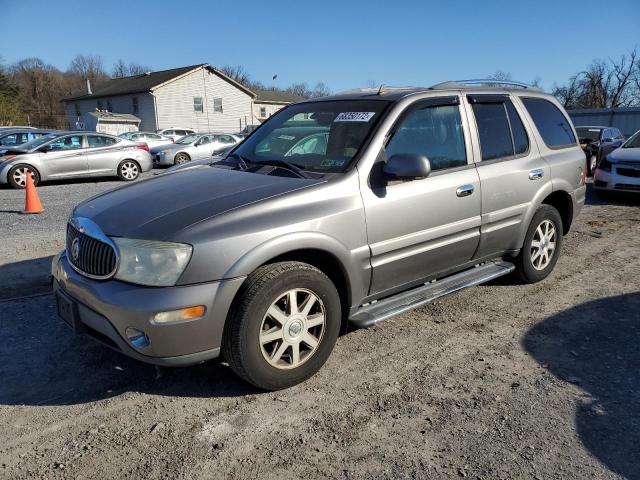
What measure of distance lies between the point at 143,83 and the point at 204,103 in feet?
19.3

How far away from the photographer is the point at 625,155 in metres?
10.1

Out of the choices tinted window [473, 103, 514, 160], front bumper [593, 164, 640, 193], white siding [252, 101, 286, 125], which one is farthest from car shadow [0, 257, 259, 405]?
white siding [252, 101, 286, 125]

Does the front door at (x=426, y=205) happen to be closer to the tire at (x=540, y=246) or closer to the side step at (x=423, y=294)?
the side step at (x=423, y=294)

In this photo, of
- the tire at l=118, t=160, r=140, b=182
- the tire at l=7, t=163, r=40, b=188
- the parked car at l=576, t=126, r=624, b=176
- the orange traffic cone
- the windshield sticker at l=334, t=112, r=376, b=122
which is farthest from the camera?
the tire at l=118, t=160, r=140, b=182

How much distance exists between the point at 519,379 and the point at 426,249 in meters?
1.12

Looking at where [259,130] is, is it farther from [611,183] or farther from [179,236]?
[611,183]

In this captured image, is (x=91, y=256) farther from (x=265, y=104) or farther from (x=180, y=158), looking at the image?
(x=265, y=104)

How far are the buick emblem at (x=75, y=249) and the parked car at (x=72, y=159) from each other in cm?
1099

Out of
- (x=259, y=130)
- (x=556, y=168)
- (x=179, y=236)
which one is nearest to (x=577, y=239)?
(x=556, y=168)

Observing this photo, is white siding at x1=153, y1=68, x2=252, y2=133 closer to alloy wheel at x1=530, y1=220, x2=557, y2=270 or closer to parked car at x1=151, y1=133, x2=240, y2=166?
parked car at x1=151, y1=133, x2=240, y2=166

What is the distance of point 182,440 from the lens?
2738 mm

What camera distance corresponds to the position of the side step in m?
3.45

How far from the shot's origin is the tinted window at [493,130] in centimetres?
435

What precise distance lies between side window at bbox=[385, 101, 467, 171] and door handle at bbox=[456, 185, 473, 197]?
19 cm
